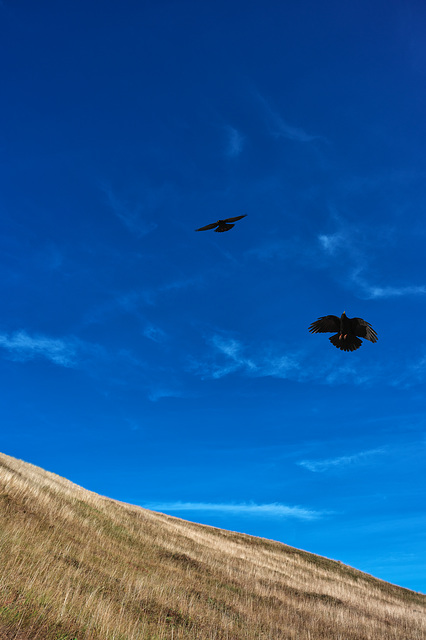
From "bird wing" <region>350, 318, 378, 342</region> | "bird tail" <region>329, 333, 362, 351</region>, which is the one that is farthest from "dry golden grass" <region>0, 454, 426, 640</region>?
"bird wing" <region>350, 318, 378, 342</region>

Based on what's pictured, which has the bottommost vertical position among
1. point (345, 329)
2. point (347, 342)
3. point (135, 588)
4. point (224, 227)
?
point (135, 588)

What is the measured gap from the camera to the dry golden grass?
733 centimetres

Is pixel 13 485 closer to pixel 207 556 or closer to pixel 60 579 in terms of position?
A: pixel 60 579

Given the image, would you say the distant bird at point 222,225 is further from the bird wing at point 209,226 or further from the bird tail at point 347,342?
the bird tail at point 347,342

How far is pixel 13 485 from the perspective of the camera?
1620 centimetres

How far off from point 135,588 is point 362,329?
1107 cm

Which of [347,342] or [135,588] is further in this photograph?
[347,342]

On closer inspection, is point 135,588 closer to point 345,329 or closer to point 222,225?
point 345,329

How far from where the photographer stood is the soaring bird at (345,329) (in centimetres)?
1360

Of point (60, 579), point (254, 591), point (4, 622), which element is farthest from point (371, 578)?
point (4, 622)

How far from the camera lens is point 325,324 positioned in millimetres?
14500

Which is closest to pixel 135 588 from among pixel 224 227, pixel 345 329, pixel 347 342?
pixel 347 342

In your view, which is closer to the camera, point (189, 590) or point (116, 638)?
point (116, 638)

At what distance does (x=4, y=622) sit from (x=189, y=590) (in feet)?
27.6
